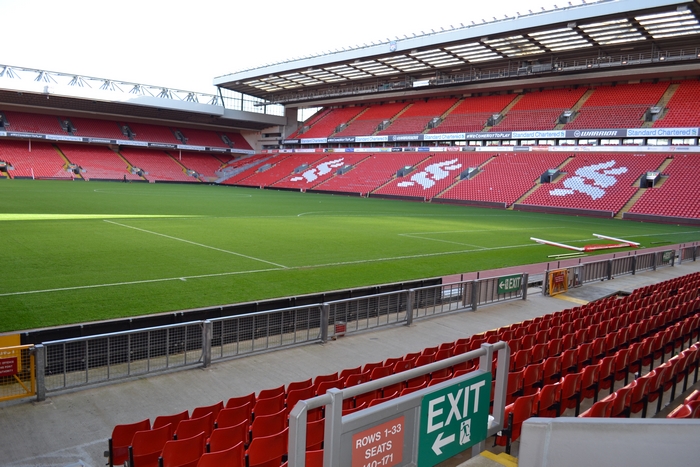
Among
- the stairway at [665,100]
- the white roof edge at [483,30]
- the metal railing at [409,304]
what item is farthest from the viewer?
the stairway at [665,100]

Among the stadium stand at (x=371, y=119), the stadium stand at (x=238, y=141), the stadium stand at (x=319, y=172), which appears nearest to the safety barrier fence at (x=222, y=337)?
the stadium stand at (x=319, y=172)

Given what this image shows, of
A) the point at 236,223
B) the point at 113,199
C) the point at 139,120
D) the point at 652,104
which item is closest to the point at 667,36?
the point at 652,104

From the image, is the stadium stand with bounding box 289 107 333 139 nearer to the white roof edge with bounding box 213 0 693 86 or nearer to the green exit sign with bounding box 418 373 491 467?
the white roof edge with bounding box 213 0 693 86

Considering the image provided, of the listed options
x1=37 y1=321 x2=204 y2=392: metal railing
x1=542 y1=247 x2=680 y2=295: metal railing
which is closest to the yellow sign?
x1=542 y1=247 x2=680 y2=295: metal railing

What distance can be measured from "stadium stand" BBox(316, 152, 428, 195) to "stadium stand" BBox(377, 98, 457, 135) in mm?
3310

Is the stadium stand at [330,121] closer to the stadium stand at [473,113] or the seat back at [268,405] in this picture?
the stadium stand at [473,113]

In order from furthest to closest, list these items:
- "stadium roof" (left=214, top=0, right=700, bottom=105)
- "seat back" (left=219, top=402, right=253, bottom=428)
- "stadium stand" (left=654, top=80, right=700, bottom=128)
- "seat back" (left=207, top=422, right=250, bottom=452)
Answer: "stadium stand" (left=654, top=80, right=700, bottom=128), "stadium roof" (left=214, top=0, right=700, bottom=105), "seat back" (left=219, top=402, right=253, bottom=428), "seat back" (left=207, top=422, right=250, bottom=452)

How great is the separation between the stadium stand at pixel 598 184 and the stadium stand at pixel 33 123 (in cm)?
5822

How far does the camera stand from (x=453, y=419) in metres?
3.93

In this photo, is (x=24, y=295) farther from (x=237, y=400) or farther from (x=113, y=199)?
(x=113, y=199)

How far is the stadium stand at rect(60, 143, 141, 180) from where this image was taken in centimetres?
6525

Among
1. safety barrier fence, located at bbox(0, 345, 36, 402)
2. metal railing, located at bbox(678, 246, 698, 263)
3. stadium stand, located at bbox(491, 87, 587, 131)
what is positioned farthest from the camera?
stadium stand, located at bbox(491, 87, 587, 131)

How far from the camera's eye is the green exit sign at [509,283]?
14.7m

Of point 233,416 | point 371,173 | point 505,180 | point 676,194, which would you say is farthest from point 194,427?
point 371,173
